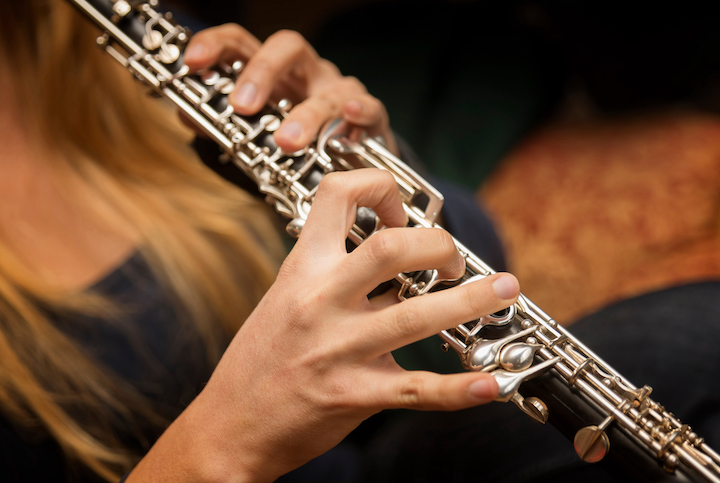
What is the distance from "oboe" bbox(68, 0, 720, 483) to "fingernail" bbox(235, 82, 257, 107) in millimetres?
24

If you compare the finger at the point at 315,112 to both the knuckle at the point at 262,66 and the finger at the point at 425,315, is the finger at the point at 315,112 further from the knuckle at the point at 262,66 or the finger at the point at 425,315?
the finger at the point at 425,315

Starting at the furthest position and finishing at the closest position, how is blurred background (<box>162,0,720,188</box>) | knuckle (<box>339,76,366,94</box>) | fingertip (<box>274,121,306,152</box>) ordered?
blurred background (<box>162,0,720,188</box>) → knuckle (<box>339,76,366,94</box>) → fingertip (<box>274,121,306,152</box>)

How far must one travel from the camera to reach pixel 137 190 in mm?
858

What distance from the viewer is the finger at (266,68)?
566 mm

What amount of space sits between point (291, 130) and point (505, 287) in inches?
12.0

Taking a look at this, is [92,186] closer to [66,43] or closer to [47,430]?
[66,43]

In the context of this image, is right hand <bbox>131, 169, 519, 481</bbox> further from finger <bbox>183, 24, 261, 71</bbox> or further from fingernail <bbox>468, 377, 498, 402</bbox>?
finger <bbox>183, 24, 261, 71</bbox>

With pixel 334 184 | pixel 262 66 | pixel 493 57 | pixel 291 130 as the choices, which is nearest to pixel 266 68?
pixel 262 66

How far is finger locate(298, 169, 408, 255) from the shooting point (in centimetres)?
40

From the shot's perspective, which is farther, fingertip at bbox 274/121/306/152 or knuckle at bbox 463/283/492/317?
fingertip at bbox 274/121/306/152

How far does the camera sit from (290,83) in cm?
71

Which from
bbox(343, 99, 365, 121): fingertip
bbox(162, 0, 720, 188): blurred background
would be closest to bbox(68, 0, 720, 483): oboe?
bbox(343, 99, 365, 121): fingertip

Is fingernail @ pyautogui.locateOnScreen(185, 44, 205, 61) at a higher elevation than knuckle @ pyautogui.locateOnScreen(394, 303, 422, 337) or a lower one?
higher

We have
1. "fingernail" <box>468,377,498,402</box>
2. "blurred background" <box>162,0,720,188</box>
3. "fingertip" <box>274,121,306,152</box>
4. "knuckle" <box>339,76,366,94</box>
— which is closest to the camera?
"fingernail" <box>468,377,498,402</box>
